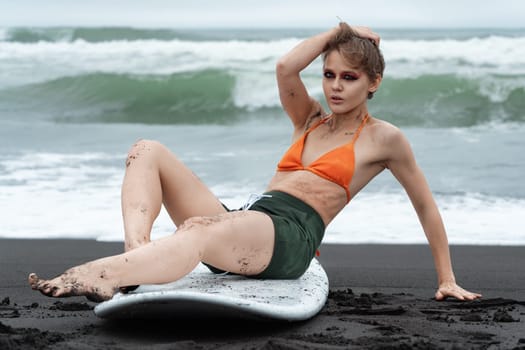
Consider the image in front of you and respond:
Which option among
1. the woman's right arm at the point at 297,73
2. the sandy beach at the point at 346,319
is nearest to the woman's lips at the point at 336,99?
the woman's right arm at the point at 297,73

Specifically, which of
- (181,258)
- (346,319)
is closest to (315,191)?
(346,319)

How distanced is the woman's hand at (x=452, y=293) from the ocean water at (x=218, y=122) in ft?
6.44

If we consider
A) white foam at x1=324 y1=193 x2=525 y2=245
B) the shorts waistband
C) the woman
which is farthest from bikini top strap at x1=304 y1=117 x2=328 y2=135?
white foam at x1=324 y1=193 x2=525 y2=245

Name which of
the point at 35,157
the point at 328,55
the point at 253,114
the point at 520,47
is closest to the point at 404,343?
the point at 328,55

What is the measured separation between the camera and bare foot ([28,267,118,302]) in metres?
3.19

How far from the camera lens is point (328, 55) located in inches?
165

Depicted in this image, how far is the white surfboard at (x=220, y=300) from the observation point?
332cm

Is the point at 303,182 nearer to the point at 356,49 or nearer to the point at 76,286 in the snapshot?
the point at 356,49

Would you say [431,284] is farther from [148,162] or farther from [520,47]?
[520,47]

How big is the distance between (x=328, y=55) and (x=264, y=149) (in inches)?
282

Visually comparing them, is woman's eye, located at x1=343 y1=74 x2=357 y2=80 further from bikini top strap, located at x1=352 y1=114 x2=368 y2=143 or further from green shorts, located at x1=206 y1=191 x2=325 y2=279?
green shorts, located at x1=206 y1=191 x2=325 y2=279

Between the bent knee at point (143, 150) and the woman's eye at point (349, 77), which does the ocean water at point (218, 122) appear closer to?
the woman's eye at point (349, 77)

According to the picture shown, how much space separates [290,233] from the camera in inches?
154

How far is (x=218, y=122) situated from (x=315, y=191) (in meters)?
11.7
